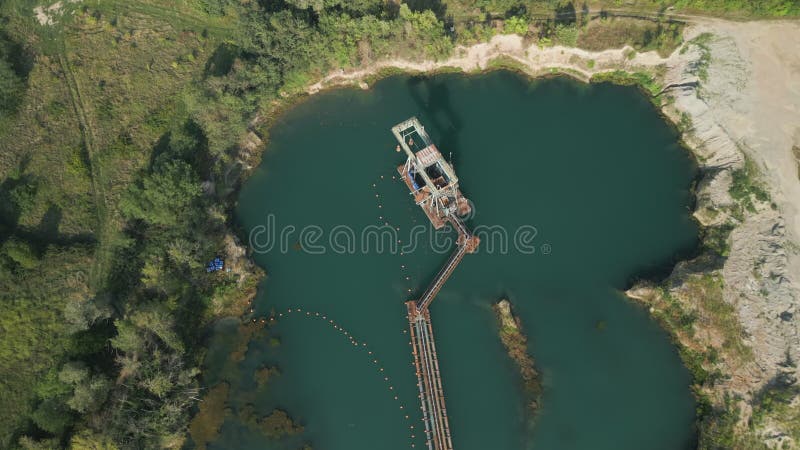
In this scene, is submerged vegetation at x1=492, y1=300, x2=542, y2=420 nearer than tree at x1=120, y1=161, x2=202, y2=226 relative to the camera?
No

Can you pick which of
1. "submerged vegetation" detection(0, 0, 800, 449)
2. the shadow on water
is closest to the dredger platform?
the shadow on water

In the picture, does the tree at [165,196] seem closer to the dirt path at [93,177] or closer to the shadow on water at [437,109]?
the dirt path at [93,177]

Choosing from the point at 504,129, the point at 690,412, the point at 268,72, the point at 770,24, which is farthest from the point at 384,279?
the point at 770,24

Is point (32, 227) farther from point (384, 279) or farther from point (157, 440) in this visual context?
point (384, 279)

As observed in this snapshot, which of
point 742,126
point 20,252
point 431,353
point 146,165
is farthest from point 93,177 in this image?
point 742,126

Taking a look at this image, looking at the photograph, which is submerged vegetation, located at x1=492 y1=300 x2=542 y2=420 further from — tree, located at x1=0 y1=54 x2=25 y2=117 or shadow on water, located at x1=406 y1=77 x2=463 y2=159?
tree, located at x1=0 y1=54 x2=25 y2=117
